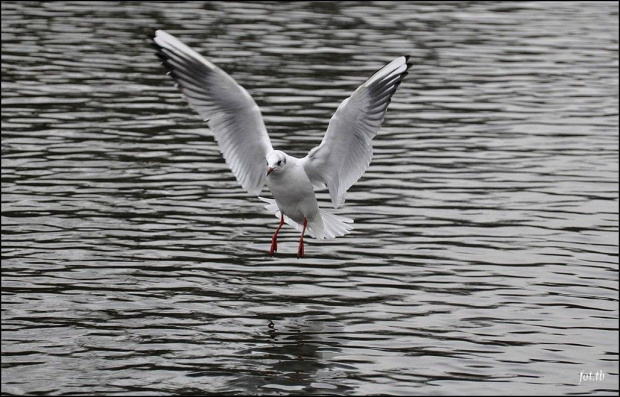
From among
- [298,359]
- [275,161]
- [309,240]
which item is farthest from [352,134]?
[309,240]

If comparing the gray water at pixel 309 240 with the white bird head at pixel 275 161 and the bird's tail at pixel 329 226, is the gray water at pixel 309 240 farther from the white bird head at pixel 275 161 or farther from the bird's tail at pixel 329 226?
the white bird head at pixel 275 161

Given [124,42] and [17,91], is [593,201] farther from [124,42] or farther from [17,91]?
[124,42]

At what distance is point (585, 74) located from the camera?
21.9 meters

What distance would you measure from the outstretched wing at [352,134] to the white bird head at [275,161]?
315mm

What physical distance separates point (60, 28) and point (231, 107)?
14650mm

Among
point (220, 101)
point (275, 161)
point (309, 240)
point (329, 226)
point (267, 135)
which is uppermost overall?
point (220, 101)

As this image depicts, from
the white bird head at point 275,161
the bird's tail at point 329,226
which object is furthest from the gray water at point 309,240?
the white bird head at point 275,161

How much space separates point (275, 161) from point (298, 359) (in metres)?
1.93

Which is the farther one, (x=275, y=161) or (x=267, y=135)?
(x=267, y=135)

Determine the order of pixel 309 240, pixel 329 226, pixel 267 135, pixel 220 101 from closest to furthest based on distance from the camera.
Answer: pixel 220 101 → pixel 267 135 → pixel 329 226 → pixel 309 240

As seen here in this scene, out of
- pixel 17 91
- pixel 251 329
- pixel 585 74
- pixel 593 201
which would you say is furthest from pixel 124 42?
pixel 251 329

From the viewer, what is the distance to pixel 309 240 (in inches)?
512

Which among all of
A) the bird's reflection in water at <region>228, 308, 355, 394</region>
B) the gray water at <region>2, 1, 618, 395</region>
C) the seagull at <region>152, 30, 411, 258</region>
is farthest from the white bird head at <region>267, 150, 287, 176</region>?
the bird's reflection in water at <region>228, 308, 355, 394</region>

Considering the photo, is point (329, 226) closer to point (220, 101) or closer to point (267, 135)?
point (267, 135)
